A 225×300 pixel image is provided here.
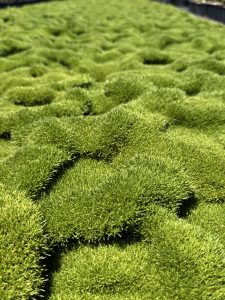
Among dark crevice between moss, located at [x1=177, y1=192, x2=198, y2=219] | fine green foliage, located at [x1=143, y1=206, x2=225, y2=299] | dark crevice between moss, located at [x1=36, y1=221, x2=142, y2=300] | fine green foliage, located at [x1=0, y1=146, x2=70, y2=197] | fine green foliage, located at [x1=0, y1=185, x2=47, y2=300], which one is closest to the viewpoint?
fine green foliage, located at [x1=0, y1=185, x2=47, y2=300]

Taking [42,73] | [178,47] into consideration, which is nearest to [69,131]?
[42,73]

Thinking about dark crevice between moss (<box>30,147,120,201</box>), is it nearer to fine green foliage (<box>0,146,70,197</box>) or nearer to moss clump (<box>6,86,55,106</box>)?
fine green foliage (<box>0,146,70,197</box>)

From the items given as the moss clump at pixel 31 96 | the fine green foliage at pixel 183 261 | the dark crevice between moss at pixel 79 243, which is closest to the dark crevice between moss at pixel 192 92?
the moss clump at pixel 31 96

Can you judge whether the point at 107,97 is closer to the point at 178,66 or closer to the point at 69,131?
the point at 69,131

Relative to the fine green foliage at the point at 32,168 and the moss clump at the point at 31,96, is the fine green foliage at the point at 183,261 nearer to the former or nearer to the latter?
the fine green foliage at the point at 32,168

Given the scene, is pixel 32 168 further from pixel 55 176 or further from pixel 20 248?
pixel 20 248

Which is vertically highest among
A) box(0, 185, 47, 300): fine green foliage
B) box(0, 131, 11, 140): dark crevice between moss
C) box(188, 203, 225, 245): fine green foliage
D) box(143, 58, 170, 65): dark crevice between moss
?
box(0, 185, 47, 300): fine green foliage

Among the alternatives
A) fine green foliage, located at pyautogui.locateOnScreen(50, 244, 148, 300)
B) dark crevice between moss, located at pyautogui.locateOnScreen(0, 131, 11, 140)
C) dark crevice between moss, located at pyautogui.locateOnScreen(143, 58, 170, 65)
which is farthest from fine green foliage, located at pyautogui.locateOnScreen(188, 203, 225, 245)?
dark crevice between moss, located at pyautogui.locateOnScreen(143, 58, 170, 65)
